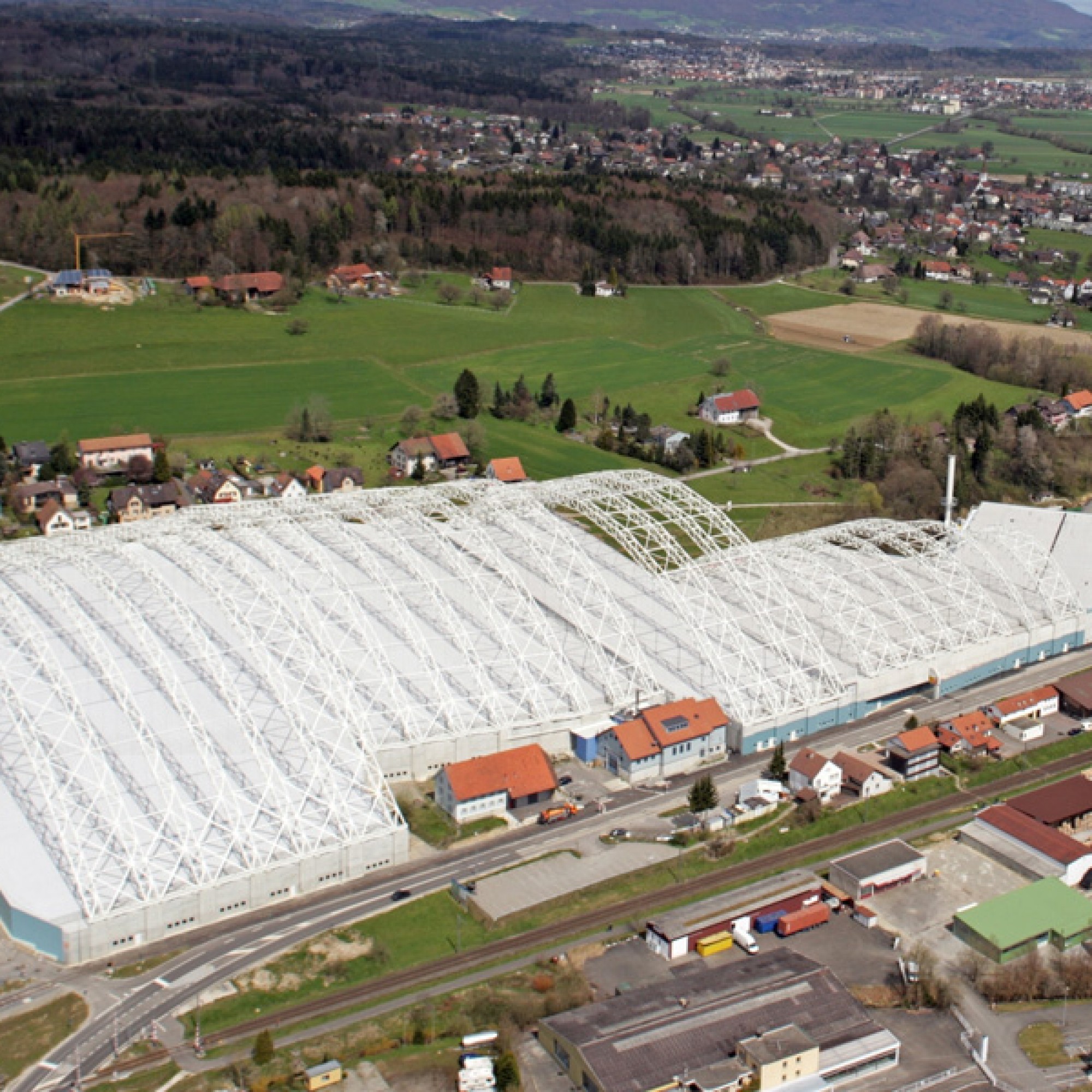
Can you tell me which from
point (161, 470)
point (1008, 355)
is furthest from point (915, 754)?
point (1008, 355)

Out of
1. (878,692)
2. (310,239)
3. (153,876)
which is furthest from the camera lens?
(310,239)

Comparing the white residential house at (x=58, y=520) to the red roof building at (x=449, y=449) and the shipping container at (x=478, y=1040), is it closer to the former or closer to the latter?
the red roof building at (x=449, y=449)

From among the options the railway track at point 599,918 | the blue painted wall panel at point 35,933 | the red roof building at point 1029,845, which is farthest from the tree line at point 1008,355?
→ the blue painted wall panel at point 35,933

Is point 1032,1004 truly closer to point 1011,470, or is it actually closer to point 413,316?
point 1011,470

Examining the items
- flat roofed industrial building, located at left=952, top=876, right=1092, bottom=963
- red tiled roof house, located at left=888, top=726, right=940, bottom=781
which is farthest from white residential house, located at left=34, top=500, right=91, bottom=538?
flat roofed industrial building, located at left=952, top=876, right=1092, bottom=963

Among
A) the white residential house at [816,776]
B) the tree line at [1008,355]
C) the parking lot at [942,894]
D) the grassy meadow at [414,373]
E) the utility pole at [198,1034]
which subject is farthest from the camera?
the tree line at [1008,355]

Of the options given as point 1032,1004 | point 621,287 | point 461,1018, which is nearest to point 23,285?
point 621,287

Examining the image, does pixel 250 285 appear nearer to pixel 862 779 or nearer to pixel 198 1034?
pixel 862 779
